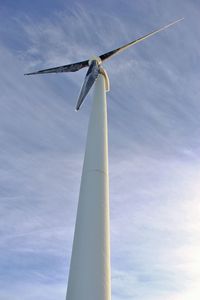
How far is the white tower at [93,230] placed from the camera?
17578mm

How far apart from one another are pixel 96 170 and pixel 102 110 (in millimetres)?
6813

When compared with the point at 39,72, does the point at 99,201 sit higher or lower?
lower

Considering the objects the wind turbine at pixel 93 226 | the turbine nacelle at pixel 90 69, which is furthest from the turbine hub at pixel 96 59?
the wind turbine at pixel 93 226

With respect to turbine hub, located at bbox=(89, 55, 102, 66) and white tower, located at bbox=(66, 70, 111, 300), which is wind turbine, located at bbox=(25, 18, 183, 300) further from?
turbine hub, located at bbox=(89, 55, 102, 66)

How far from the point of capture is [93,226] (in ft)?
64.6

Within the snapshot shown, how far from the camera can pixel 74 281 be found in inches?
708

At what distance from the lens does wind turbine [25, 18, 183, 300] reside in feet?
57.8

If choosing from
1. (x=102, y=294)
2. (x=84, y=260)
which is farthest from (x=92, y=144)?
(x=102, y=294)

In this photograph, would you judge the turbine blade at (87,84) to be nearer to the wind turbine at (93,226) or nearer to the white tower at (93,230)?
the wind turbine at (93,226)

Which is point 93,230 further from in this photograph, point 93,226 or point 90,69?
point 90,69

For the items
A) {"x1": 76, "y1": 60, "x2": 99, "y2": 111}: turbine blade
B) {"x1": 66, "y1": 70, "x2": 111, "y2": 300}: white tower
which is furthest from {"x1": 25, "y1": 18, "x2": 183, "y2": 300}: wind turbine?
{"x1": 76, "y1": 60, "x2": 99, "y2": 111}: turbine blade

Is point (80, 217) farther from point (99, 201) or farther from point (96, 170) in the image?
point (96, 170)

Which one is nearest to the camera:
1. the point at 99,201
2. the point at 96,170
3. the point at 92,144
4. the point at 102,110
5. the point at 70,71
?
the point at 99,201

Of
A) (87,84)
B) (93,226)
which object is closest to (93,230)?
(93,226)
